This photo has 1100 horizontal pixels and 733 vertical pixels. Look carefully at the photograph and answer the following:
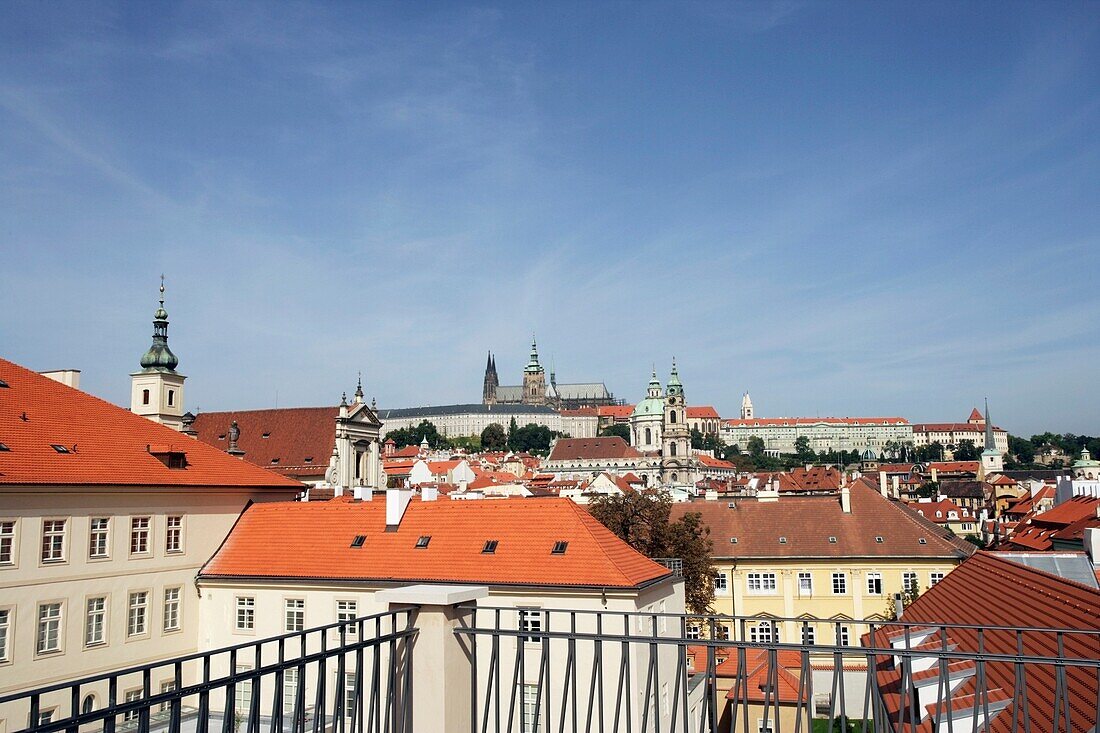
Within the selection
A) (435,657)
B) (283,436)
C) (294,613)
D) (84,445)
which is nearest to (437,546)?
(294,613)

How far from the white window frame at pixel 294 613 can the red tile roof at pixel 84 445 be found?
4.04 metres

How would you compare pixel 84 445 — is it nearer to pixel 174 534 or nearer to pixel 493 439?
pixel 174 534

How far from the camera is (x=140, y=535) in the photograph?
864 inches

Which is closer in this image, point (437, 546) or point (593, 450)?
point (437, 546)

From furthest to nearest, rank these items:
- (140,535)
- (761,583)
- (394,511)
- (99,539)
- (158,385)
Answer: (158,385), (761,583), (394,511), (140,535), (99,539)

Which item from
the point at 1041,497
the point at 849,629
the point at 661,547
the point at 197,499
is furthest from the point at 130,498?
the point at 1041,497

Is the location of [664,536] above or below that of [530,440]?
below

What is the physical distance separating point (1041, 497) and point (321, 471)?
5473cm

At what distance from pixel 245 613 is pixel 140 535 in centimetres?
327

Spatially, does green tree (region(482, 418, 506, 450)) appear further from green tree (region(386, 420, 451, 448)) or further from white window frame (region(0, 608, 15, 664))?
white window frame (region(0, 608, 15, 664))

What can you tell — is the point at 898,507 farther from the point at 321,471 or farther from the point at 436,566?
the point at 321,471

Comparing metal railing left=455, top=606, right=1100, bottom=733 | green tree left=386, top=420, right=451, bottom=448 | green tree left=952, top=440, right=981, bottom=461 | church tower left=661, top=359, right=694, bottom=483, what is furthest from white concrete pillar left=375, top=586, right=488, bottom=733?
green tree left=952, top=440, right=981, bottom=461

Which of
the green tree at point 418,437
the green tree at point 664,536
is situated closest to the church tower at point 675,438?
the green tree at point 418,437

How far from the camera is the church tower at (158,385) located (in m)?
51.2
